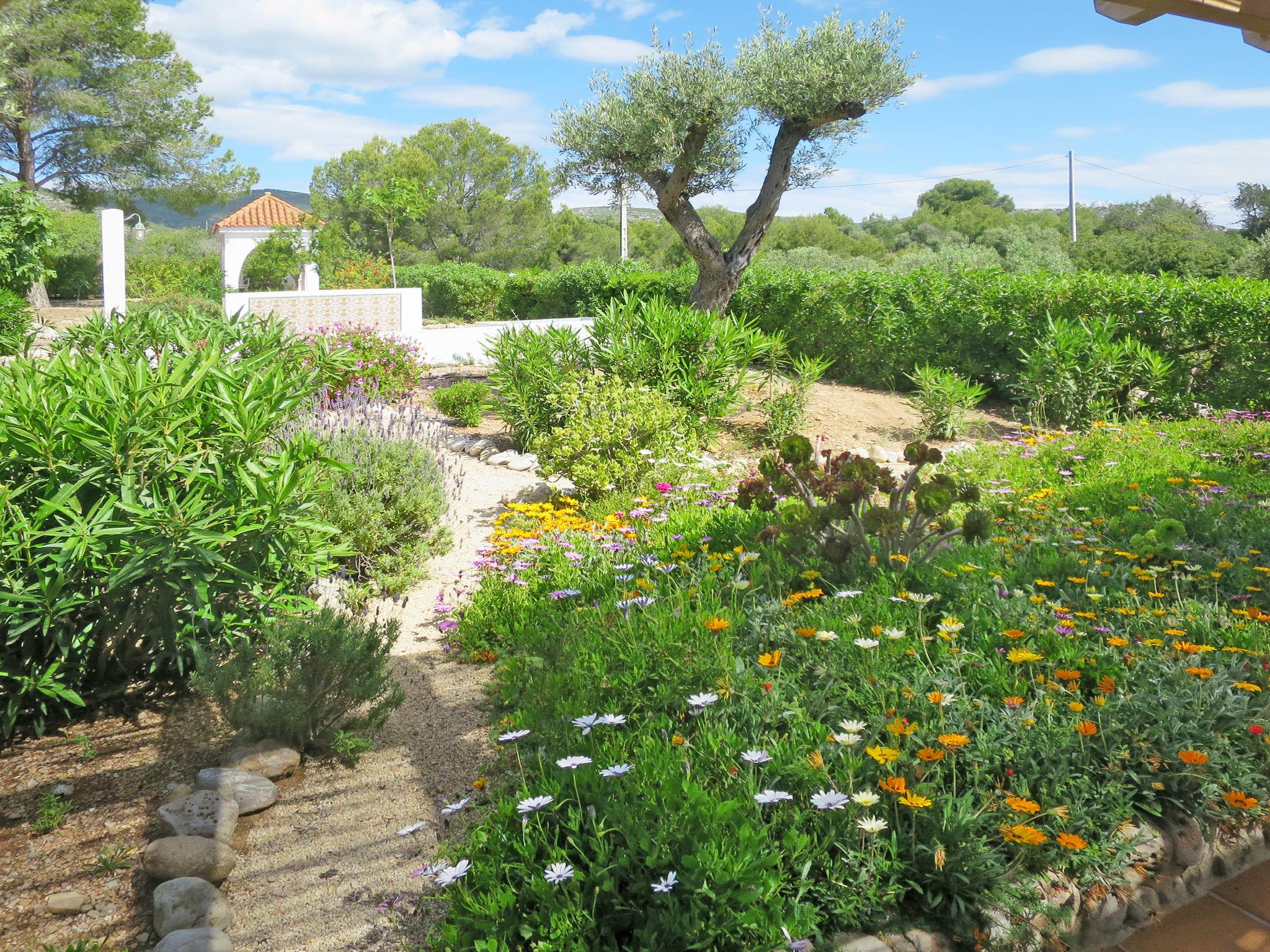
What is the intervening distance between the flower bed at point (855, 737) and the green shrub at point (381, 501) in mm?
1152

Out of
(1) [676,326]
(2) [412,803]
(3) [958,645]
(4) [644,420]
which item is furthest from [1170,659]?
(1) [676,326]

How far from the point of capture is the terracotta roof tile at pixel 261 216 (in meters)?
38.6

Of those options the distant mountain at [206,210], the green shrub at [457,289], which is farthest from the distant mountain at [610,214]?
the green shrub at [457,289]

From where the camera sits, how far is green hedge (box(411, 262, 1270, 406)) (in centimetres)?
814

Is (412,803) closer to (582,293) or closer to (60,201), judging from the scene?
(582,293)

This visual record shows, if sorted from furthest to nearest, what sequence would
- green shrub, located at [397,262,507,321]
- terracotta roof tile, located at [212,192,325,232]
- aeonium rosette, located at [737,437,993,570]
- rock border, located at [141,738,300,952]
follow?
terracotta roof tile, located at [212,192,325,232] < green shrub, located at [397,262,507,321] < aeonium rosette, located at [737,437,993,570] < rock border, located at [141,738,300,952]

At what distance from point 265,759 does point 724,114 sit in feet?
31.5

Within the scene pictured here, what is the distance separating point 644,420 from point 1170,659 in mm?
3897

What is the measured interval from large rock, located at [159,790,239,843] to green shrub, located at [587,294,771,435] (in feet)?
15.9

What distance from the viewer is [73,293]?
28109 millimetres

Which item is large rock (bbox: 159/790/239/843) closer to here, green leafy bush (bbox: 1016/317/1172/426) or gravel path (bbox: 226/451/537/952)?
gravel path (bbox: 226/451/537/952)

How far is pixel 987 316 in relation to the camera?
385 inches

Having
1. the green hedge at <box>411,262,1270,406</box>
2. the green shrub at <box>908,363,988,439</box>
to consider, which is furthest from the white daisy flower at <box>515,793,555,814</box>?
the green shrub at <box>908,363,988,439</box>

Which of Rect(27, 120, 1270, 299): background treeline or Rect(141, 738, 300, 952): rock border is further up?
Rect(27, 120, 1270, 299): background treeline
